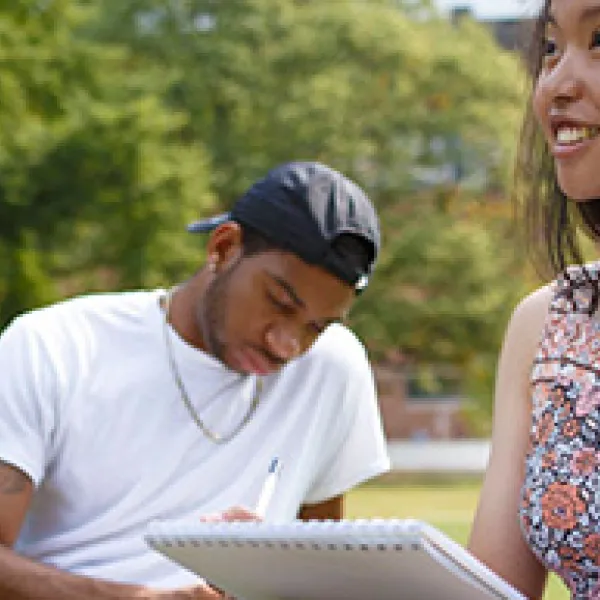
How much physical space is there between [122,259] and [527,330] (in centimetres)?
2186

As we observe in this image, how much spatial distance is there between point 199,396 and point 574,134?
1230 mm

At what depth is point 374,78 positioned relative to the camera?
28.0m

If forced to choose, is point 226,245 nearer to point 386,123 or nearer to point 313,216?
point 313,216

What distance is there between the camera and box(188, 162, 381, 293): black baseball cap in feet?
9.19

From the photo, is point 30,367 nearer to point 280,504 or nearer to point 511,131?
point 280,504

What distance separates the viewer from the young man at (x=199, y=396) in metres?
A: 2.72

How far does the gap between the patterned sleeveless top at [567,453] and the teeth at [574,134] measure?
0.28m

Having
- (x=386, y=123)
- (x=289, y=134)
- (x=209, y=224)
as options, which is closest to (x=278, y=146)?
(x=289, y=134)

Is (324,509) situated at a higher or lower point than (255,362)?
lower

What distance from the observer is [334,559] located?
1627mm

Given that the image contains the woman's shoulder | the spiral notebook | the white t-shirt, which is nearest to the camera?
the spiral notebook

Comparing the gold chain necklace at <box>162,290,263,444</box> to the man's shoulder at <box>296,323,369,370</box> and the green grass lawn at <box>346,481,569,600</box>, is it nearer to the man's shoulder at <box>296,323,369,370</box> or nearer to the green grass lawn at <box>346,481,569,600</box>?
the man's shoulder at <box>296,323,369,370</box>

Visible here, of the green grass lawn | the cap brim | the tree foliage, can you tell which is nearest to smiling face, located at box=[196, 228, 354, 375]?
the cap brim

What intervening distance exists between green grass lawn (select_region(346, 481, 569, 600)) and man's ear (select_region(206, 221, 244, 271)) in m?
10.8
